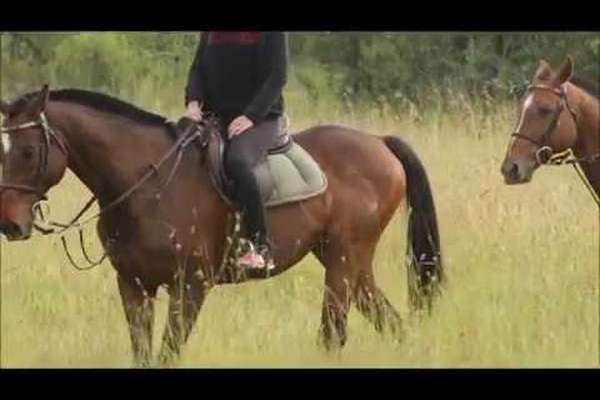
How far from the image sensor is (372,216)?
5.31 m

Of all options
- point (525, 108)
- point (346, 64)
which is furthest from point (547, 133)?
point (346, 64)

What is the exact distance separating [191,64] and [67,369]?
5.06ft

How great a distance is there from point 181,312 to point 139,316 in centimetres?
20

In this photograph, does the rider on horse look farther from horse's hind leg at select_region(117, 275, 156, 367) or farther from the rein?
the rein

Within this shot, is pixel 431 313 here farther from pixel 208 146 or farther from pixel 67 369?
pixel 67 369

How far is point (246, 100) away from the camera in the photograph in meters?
4.96

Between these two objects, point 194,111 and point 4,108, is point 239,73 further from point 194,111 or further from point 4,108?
point 4,108

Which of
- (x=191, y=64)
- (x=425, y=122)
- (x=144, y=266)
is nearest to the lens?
(x=144, y=266)

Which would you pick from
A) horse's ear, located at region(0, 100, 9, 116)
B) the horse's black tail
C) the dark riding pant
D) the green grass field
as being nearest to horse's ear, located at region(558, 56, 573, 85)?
the green grass field

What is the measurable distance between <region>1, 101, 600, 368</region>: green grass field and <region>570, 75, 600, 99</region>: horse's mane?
0.35 m

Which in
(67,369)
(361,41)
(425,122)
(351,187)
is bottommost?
(67,369)

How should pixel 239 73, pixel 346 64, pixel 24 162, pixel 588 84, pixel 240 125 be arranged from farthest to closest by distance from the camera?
pixel 346 64
pixel 588 84
pixel 239 73
pixel 240 125
pixel 24 162

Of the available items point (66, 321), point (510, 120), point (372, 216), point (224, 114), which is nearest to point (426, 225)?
point (372, 216)

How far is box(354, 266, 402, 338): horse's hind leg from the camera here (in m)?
5.18
